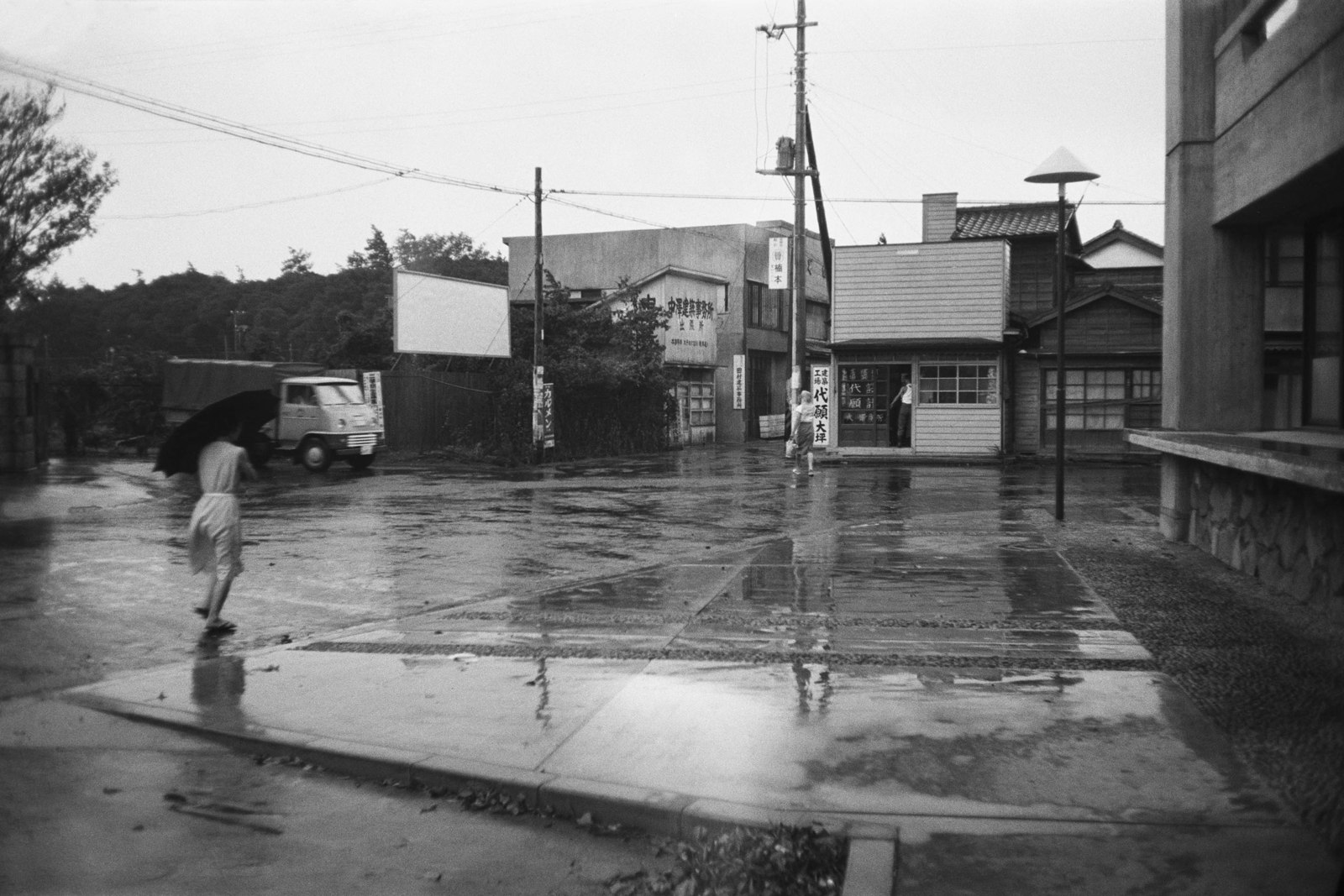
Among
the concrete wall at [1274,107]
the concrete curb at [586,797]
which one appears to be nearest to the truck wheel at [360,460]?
the concrete wall at [1274,107]

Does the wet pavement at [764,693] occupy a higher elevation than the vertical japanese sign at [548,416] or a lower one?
lower

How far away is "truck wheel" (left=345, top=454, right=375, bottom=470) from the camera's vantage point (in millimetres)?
28441

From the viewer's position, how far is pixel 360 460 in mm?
28672

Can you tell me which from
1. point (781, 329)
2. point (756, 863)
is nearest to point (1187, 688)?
point (756, 863)

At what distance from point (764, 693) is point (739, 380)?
126 ft

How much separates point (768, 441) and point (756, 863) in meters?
43.1

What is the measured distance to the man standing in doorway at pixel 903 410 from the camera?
3098 centimetres

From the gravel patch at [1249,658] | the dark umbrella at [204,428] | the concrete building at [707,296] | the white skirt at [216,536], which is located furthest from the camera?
the concrete building at [707,296]

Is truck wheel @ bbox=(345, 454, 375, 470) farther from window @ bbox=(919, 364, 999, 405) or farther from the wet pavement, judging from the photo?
window @ bbox=(919, 364, 999, 405)

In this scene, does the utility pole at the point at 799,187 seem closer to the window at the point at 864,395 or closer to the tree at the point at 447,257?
the window at the point at 864,395

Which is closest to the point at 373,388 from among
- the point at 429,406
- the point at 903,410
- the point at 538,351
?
the point at 429,406

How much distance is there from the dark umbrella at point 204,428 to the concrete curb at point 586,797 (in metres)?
3.47

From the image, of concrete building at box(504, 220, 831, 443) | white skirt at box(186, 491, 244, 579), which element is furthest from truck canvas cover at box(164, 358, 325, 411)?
white skirt at box(186, 491, 244, 579)

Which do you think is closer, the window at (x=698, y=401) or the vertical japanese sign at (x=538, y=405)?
the vertical japanese sign at (x=538, y=405)
